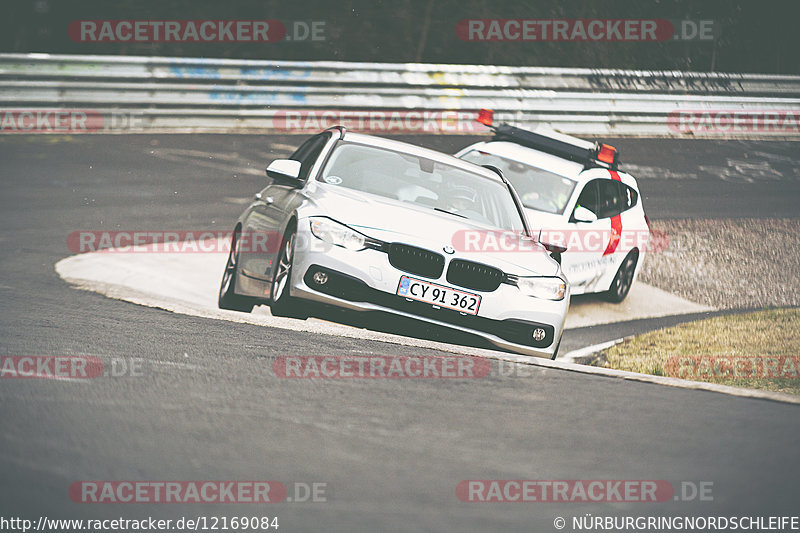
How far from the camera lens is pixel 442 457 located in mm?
4859

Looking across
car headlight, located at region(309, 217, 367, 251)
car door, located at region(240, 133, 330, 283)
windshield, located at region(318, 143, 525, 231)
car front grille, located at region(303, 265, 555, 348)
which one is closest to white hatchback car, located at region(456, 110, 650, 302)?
windshield, located at region(318, 143, 525, 231)

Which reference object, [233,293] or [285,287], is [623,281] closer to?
[233,293]

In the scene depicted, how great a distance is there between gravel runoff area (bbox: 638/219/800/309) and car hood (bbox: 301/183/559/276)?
17.2ft

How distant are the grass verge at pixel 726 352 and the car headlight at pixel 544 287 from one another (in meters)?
1.74

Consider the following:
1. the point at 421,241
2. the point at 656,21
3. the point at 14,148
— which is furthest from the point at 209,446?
the point at 656,21

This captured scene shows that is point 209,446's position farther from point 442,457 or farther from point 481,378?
point 481,378

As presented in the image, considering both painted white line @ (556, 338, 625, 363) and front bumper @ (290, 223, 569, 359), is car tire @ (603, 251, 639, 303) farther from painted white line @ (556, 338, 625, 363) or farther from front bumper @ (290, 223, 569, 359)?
front bumper @ (290, 223, 569, 359)

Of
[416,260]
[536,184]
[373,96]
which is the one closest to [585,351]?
[536,184]

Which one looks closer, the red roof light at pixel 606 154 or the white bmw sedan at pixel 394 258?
the white bmw sedan at pixel 394 258

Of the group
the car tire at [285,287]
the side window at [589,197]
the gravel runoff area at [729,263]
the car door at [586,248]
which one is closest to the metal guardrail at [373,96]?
the gravel runoff area at [729,263]

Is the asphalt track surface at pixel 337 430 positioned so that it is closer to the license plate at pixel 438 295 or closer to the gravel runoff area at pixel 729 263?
the license plate at pixel 438 295

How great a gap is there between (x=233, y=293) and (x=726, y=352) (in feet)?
15.1

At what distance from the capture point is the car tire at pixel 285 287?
722cm

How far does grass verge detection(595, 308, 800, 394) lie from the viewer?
8.98m
